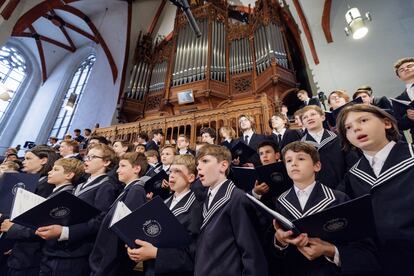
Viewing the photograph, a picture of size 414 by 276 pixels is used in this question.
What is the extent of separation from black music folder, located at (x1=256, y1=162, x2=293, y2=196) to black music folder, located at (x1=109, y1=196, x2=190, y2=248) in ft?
2.19

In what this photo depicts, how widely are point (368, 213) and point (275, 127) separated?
7.55 ft

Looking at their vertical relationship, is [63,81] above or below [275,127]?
above

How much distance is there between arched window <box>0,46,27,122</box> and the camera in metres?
9.28

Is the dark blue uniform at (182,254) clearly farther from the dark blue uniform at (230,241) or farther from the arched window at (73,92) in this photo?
the arched window at (73,92)

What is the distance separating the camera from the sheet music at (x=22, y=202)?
142 cm

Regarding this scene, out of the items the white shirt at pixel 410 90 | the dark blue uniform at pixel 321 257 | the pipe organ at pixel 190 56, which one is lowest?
the dark blue uniform at pixel 321 257

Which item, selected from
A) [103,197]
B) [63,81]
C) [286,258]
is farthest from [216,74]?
[63,81]

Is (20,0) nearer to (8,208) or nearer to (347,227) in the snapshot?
(8,208)

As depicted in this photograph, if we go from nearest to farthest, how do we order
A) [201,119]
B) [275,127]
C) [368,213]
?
1. [368,213]
2. [275,127]
3. [201,119]

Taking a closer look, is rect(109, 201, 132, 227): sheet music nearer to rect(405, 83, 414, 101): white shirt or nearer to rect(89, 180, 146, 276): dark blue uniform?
rect(89, 180, 146, 276): dark blue uniform

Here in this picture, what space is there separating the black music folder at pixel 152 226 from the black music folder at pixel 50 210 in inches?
Answer: 13.9

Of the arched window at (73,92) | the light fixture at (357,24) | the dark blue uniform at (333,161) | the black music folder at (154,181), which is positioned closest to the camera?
the dark blue uniform at (333,161)

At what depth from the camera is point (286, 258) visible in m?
1.18

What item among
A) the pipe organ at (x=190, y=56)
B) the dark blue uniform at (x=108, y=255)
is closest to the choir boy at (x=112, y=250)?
the dark blue uniform at (x=108, y=255)
